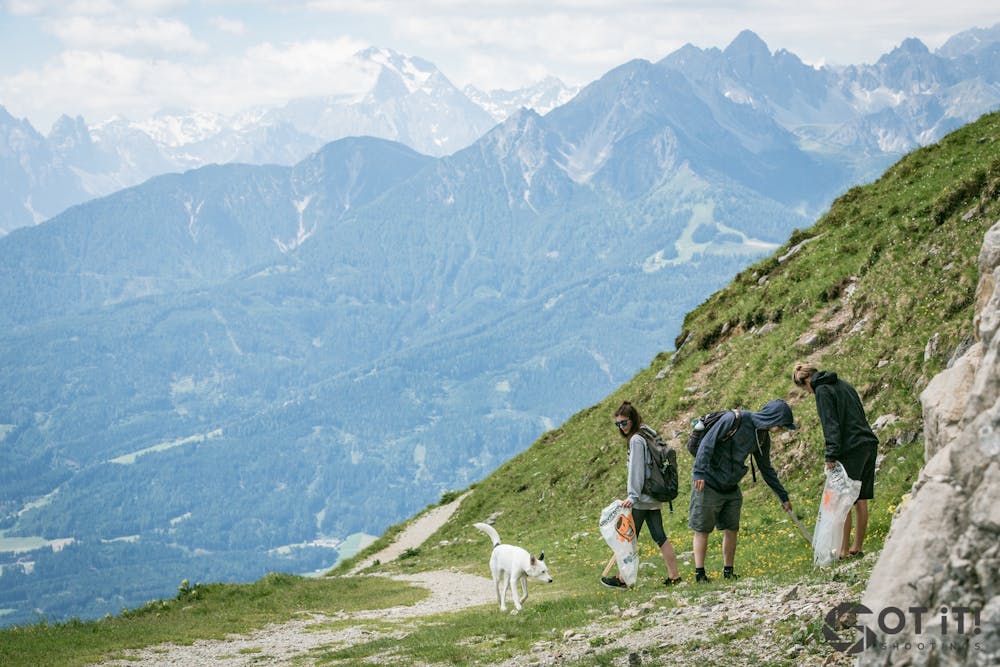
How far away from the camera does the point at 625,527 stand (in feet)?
54.4

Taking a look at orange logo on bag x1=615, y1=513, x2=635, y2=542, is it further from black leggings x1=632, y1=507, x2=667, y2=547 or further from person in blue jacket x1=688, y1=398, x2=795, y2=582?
person in blue jacket x1=688, y1=398, x2=795, y2=582

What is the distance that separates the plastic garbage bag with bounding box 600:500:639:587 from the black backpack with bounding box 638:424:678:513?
26.4 inches

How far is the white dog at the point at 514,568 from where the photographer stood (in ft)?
57.2

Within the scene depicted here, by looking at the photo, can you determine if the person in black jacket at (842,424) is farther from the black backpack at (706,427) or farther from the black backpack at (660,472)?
the black backpack at (660,472)

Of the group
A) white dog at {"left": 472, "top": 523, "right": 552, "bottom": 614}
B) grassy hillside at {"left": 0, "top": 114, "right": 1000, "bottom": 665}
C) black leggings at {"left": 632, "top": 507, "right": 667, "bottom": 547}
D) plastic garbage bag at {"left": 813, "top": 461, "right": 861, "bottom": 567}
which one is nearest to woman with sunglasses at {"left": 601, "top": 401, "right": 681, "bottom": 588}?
black leggings at {"left": 632, "top": 507, "right": 667, "bottom": 547}

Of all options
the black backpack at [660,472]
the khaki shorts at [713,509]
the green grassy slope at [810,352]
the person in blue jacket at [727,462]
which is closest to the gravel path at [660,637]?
the khaki shorts at [713,509]

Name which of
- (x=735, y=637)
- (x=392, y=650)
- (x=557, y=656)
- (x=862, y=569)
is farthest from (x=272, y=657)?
(x=862, y=569)

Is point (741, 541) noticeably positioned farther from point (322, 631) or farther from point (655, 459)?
point (322, 631)

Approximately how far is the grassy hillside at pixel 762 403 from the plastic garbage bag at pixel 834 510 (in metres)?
0.58

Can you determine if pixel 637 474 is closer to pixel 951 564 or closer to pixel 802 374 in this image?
pixel 802 374

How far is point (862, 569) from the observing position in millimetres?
12742

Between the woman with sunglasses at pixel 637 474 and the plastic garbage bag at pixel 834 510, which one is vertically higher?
the woman with sunglasses at pixel 637 474

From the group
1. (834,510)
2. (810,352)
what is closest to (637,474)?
(834,510)

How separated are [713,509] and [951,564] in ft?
29.0
